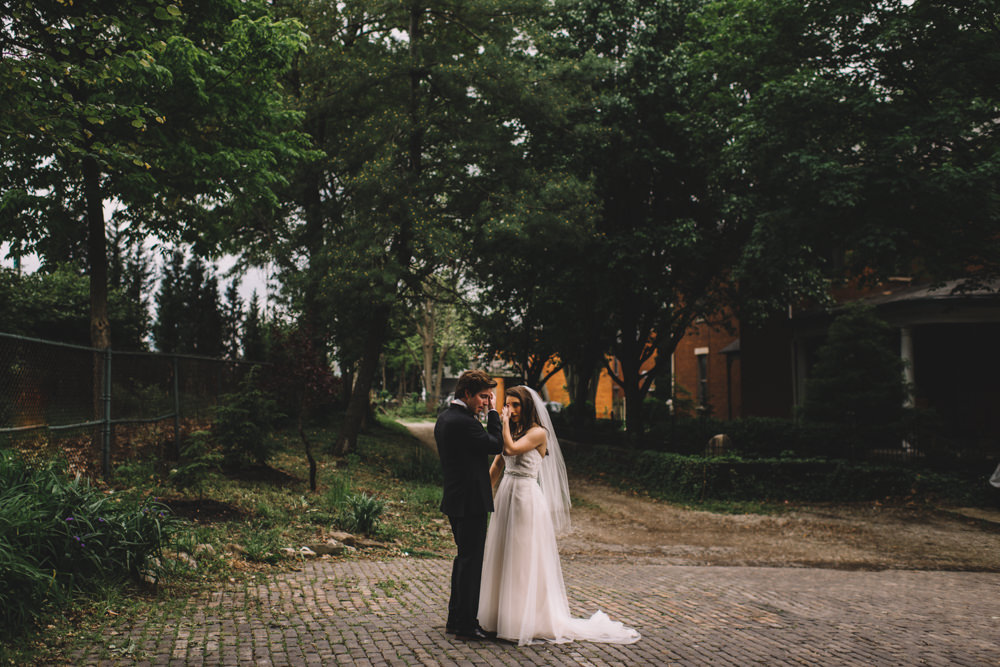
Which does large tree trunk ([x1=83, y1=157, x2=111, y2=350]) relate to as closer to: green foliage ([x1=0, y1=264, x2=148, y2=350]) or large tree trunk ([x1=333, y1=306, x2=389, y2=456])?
green foliage ([x1=0, y1=264, x2=148, y2=350])

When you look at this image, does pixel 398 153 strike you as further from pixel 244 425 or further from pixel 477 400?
pixel 477 400

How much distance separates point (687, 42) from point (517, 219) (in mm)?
6564

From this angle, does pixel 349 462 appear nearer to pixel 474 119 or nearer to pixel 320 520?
pixel 320 520

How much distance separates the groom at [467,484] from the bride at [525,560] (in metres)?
0.21

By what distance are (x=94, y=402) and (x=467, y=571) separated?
684 cm

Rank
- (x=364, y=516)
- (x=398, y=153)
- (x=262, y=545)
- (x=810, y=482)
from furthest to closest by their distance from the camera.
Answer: (x=398, y=153)
(x=810, y=482)
(x=364, y=516)
(x=262, y=545)

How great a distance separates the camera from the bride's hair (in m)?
5.58

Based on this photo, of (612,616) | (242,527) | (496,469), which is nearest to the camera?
(496,469)

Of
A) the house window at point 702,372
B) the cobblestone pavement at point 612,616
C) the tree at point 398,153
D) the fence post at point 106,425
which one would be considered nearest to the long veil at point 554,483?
the cobblestone pavement at point 612,616

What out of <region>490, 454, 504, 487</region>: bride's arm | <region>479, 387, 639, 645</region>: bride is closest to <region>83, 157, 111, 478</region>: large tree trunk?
<region>490, 454, 504, 487</region>: bride's arm

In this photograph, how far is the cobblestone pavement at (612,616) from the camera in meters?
4.82

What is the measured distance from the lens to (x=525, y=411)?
18.4 ft

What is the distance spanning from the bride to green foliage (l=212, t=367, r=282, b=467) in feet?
25.7

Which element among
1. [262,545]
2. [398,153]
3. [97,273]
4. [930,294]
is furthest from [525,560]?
[930,294]
